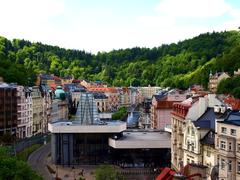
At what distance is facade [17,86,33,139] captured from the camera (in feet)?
378

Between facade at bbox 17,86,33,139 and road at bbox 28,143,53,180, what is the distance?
11.7 meters

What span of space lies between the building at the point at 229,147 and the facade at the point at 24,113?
7046 centimetres

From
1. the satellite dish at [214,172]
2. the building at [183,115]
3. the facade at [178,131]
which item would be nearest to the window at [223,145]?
the satellite dish at [214,172]

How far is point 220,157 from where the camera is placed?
1984 inches

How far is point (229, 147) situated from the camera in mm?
49281

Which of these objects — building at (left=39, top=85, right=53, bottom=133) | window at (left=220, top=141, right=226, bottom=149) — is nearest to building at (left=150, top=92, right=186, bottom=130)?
building at (left=39, top=85, right=53, bottom=133)

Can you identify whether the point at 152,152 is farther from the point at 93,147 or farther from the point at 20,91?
the point at 20,91

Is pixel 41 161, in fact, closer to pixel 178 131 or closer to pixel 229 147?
pixel 178 131

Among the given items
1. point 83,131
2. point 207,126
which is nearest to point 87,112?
point 83,131

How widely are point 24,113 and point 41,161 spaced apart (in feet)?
109

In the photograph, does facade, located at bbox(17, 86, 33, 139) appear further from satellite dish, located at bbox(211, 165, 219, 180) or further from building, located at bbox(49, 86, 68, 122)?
satellite dish, located at bbox(211, 165, 219, 180)

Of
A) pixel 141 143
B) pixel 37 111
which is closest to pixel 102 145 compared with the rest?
pixel 141 143

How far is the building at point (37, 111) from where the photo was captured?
13025 centimetres

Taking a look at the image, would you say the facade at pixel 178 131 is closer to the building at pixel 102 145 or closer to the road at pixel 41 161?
the building at pixel 102 145
